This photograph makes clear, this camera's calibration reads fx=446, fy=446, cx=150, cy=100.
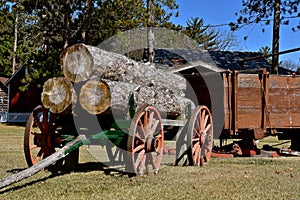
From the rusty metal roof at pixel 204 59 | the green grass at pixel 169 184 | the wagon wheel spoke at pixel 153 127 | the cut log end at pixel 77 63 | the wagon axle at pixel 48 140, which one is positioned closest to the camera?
the green grass at pixel 169 184

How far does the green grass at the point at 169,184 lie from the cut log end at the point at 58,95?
1062 mm

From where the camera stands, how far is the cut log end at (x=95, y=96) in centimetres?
654

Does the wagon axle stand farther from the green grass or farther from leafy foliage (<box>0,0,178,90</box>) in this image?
leafy foliage (<box>0,0,178,90</box>)

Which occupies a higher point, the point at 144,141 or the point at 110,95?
the point at 110,95

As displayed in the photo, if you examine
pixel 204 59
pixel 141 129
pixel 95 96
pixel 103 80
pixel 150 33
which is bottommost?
pixel 141 129

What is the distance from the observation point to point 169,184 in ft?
19.8

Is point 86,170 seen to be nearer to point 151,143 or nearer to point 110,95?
point 151,143

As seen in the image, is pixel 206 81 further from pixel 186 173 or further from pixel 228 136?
pixel 186 173

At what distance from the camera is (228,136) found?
32.1 ft

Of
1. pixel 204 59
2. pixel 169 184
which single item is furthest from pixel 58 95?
pixel 204 59

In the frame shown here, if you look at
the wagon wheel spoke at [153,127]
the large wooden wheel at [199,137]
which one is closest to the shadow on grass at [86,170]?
the wagon wheel spoke at [153,127]

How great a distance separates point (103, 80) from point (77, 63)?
0.52m

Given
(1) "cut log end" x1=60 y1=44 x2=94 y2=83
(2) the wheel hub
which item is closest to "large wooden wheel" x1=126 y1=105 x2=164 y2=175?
(2) the wheel hub

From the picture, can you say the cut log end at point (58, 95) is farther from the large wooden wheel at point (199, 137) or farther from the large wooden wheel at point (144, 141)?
the large wooden wheel at point (199, 137)
